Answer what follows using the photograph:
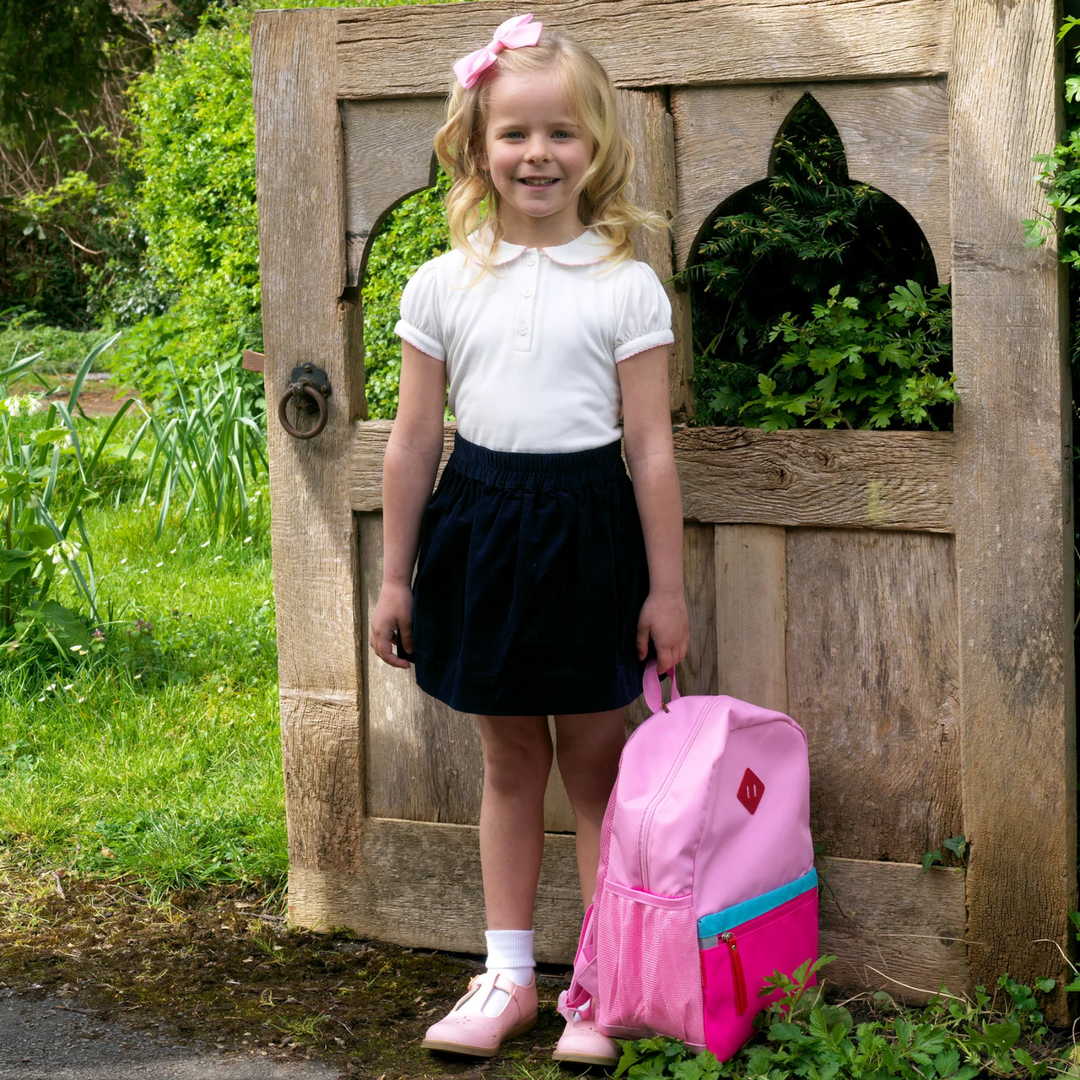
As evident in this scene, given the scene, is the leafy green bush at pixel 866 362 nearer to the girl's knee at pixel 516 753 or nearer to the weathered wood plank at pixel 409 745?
the girl's knee at pixel 516 753

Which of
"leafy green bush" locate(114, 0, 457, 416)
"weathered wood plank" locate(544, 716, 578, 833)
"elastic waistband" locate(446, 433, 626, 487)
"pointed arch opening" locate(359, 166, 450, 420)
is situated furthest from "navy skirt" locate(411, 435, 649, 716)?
"leafy green bush" locate(114, 0, 457, 416)

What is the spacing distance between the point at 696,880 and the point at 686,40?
1.44m

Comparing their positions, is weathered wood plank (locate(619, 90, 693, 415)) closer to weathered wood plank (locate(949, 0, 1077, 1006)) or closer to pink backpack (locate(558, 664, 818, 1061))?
weathered wood plank (locate(949, 0, 1077, 1006))

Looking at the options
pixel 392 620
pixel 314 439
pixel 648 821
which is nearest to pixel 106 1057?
pixel 392 620

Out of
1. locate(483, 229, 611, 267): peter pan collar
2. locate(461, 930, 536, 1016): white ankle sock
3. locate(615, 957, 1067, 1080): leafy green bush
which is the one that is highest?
locate(483, 229, 611, 267): peter pan collar

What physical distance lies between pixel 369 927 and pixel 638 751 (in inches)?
36.7

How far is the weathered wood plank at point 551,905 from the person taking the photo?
245 centimetres

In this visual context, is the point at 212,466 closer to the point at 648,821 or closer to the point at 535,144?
the point at 535,144

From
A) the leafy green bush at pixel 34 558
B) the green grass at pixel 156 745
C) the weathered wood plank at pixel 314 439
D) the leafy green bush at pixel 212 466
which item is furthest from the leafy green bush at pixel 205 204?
the weathered wood plank at pixel 314 439

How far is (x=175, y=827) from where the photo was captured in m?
3.23

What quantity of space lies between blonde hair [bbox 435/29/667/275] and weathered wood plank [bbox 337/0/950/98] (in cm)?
13

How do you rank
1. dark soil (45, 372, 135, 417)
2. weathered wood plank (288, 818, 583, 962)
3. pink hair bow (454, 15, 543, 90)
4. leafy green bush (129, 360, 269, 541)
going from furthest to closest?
dark soil (45, 372, 135, 417) → leafy green bush (129, 360, 269, 541) → weathered wood plank (288, 818, 583, 962) → pink hair bow (454, 15, 543, 90)

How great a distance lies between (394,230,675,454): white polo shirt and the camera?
218 cm

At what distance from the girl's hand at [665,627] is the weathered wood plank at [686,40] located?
0.91 m
